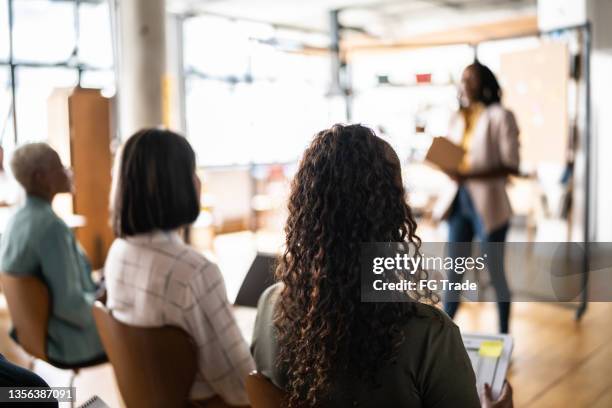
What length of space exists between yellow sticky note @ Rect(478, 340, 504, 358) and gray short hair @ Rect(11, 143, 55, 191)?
177 centimetres

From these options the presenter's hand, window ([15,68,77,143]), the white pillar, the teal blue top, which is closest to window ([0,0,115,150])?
window ([15,68,77,143])

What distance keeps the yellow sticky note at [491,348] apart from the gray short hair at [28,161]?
1.77m

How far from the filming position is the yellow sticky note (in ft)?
4.29

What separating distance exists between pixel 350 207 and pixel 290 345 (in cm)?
29

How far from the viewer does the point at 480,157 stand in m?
2.99

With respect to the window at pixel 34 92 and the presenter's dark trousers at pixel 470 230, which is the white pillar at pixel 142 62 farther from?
the presenter's dark trousers at pixel 470 230

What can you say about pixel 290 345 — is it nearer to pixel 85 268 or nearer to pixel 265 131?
pixel 85 268

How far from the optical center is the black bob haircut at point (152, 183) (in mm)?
1673

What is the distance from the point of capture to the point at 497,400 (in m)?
1.19

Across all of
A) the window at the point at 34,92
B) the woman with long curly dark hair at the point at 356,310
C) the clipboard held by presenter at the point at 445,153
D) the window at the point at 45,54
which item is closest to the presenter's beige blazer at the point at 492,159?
the clipboard held by presenter at the point at 445,153

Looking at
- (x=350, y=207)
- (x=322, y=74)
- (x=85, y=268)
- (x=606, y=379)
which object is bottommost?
(x=606, y=379)

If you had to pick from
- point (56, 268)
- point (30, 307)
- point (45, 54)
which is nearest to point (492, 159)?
point (56, 268)

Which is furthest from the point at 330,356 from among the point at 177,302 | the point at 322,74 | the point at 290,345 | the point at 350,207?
the point at 322,74

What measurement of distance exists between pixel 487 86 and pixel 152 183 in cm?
190
